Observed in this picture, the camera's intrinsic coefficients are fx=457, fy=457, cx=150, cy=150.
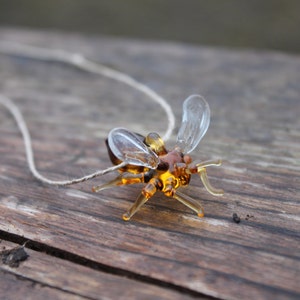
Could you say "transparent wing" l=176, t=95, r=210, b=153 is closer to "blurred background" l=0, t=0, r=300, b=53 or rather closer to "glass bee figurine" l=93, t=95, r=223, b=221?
"glass bee figurine" l=93, t=95, r=223, b=221

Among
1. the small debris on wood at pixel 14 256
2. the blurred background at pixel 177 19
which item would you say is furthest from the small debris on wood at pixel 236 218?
the blurred background at pixel 177 19

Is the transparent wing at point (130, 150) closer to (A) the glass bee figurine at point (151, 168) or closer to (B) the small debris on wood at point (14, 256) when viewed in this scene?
(A) the glass bee figurine at point (151, 168)

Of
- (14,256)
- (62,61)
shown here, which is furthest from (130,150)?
(62,61)

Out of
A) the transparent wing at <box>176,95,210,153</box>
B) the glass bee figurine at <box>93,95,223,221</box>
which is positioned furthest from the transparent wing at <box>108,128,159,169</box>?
the transparent wing at <box>176,95,210,153</box>

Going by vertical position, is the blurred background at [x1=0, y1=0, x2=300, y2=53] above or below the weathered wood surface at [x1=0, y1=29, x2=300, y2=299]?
above

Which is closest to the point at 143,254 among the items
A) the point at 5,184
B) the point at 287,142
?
the point at 5,184

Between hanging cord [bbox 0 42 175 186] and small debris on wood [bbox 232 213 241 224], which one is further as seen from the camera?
hanging cord [bbox 0 42 175 186]

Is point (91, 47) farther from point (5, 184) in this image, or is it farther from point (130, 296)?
point (130, 296)
